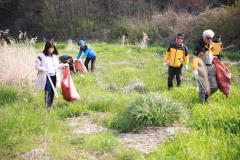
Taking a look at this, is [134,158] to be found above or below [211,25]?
below

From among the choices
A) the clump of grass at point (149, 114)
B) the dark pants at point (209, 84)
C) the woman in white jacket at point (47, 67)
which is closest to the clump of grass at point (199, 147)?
the clump of grass at point (149, 114)

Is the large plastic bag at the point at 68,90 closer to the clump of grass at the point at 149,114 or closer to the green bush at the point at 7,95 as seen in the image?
the green bush at the point at 7,95

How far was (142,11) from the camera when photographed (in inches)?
1319

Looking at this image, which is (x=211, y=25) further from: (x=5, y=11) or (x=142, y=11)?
(x=5, y=11)

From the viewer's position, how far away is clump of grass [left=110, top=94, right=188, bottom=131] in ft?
27.5

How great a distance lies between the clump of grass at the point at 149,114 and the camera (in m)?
8.39

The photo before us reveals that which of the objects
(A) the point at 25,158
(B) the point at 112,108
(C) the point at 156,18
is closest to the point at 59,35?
(C) the point at 156,18

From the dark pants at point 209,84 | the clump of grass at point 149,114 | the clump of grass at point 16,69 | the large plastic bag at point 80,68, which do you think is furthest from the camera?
the large plastic bag at point 80,68

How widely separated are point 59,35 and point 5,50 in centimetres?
2219

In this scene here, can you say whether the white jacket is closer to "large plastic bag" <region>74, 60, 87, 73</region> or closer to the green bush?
the green bush

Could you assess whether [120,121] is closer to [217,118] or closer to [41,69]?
[217,118]

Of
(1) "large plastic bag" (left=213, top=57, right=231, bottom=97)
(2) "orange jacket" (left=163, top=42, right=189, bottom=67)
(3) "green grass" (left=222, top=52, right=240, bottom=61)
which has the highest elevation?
(2) "orange jacket" (left=163, top=42, right=189, bottom=67)

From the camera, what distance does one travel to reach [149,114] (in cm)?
846

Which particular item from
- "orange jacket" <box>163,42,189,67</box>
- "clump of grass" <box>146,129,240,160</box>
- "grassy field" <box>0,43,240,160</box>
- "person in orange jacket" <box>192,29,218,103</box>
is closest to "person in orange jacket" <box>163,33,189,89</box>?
"orange jacket" <box>163,42,189,67</box>
